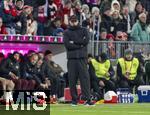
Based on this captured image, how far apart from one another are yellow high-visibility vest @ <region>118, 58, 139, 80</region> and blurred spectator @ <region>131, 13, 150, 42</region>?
8.49ft

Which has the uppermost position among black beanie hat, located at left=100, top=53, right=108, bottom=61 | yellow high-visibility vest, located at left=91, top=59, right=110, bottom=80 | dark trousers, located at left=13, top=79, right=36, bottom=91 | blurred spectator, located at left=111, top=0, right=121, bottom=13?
blurred spectator, located at left=111, top=0, right=121, bottom=13

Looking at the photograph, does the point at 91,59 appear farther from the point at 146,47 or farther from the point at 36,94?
the point at 36,94

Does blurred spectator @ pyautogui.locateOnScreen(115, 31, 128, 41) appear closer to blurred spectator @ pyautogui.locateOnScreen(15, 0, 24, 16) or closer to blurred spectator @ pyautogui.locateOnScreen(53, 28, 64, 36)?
blurred spectator @ pyautogui.locateOnScreen(53, 28, 64, 36)

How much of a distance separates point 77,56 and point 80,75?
51 cm

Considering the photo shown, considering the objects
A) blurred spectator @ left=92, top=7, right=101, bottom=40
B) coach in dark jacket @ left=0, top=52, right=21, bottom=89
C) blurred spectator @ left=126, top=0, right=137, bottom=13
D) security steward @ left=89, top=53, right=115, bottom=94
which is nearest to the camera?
coach in dark jacket @ left=0, top=52, right=21, bottom=89

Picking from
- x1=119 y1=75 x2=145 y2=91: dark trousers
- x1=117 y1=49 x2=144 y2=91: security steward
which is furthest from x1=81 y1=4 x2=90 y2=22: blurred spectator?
x1=119 y1=75 x2=145 y2=91: dark trousers

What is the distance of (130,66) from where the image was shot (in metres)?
24.7

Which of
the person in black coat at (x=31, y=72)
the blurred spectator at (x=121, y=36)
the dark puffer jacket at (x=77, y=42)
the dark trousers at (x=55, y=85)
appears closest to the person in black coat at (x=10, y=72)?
the person in black coat at (x=31, y=72)

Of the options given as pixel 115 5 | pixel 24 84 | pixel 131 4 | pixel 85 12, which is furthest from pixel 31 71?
pixel 131 4

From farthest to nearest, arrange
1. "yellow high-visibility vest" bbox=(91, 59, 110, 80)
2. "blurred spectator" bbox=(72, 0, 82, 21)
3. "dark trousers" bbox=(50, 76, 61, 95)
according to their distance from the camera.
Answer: "blurred spectator" bbox=(72, 0, 82, 21), "yellow high-visibility vest" bbox=(91, 59, 110, 80), "dark trousers" bbox=(50, 76, 61, 95)

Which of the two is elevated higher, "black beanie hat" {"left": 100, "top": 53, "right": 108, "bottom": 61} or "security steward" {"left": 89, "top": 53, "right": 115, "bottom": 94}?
"black beanie hat" {"left": 100, "top": 53, "right": 108, "bottom": 61}

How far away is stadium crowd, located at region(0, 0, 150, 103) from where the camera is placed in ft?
75.2

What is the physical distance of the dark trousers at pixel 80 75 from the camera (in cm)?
1958

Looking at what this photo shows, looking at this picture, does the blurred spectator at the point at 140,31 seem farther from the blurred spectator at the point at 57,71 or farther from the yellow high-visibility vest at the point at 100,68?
the blurred spectator at the point at 57,71
